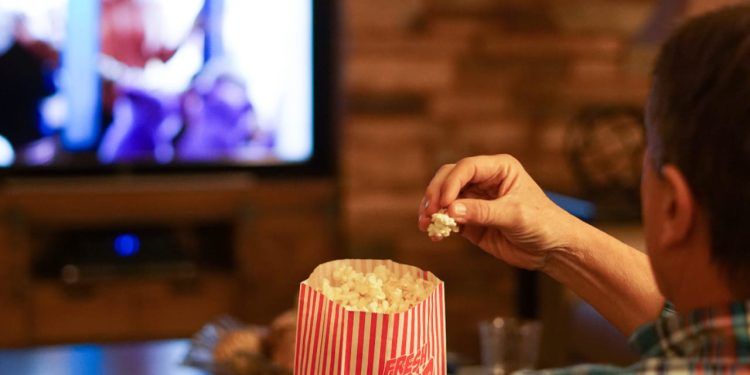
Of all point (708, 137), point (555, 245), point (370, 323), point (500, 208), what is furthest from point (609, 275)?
point (708, 137)

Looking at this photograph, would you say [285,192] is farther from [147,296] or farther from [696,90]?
[696,90]

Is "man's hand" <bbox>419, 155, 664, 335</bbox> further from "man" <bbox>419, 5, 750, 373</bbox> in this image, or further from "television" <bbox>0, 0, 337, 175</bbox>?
"television" <bbox>0, 0, 337, 175</bbox>

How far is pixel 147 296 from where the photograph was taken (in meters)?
3.30

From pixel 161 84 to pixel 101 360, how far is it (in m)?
1.73

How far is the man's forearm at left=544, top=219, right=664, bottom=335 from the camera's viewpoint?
3.66ft

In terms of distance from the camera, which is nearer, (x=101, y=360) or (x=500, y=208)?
(x=500, y=208)

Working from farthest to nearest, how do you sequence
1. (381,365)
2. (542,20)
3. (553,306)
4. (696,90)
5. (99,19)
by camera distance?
(542,20) < (99,19) < (553,306) < (381,365) < (696,90)

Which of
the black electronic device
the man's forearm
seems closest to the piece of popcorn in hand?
the man's forearm

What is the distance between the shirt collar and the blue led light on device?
2.84m

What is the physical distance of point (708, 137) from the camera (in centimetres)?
66

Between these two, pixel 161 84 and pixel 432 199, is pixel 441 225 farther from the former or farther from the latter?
pixel 161 84

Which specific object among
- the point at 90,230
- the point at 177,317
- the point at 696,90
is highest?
the point at 696,90

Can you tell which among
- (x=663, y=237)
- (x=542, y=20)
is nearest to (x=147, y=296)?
(x=542, y=20)

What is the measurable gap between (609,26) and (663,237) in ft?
10.2
